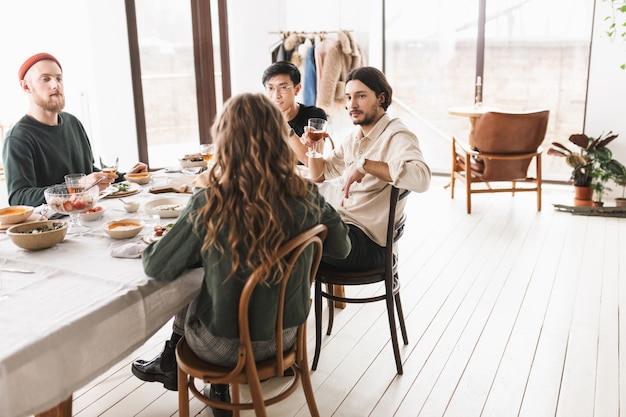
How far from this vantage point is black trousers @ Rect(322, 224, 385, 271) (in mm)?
2348

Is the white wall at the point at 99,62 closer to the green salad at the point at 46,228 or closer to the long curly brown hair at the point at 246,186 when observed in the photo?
the green salad at the point at 46,228

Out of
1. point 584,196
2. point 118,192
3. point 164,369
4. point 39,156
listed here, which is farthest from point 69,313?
point 584,196

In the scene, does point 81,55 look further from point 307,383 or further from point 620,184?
point 620,184

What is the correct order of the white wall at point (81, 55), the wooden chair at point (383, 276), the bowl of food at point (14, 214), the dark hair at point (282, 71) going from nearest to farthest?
the bowl of food at point (14, 214) < the wooden chair at point (383, 276) < the dark hair at point (282, 71) < the white wall at point (81, 55)

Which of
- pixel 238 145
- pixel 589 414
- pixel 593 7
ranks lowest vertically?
pixel 589 414

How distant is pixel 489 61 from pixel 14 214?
5.07 metres

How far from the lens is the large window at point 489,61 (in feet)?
18.6

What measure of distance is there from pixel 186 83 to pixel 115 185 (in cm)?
290

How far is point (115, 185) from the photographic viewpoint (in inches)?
100

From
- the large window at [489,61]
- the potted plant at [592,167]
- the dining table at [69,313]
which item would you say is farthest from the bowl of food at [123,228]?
the large window at [489,61]

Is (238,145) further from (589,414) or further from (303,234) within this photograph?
(589,414)

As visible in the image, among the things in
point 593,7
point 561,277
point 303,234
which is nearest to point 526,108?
point 593,7

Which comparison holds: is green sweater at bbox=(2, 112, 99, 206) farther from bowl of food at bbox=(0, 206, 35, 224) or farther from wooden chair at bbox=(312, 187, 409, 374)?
wooden chair at bbox=(312, 187, 409, 374)

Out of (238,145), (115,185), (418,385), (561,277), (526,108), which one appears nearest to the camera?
(238,145)
